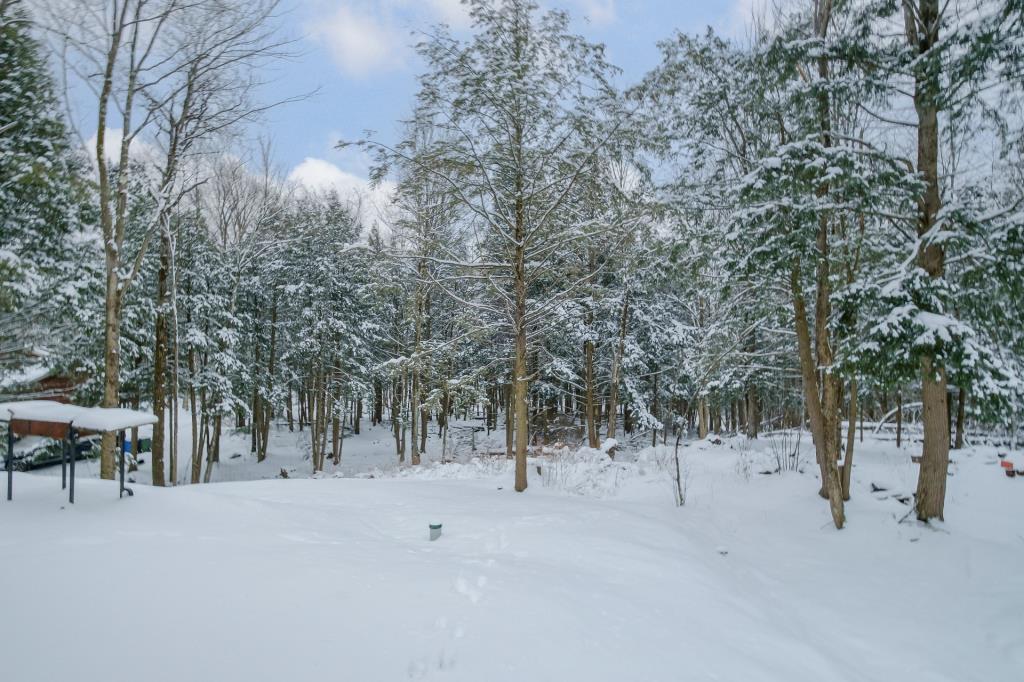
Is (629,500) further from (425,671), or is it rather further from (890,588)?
(425,671)

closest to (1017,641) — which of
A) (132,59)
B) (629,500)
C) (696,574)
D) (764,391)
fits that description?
(696,574)

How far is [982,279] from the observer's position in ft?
21.8

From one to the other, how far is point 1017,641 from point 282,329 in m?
24.4

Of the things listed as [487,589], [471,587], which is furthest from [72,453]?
[487,589]

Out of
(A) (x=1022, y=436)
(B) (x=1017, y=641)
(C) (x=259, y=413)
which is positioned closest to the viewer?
(B) (x=1017, y=641)

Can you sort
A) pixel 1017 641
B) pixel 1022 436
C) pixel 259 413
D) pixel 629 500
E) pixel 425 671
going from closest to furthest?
pixel 425 671 → pixel 1017 641 → pixel 629 500 → pixel 1022 436 → pixel 259 413

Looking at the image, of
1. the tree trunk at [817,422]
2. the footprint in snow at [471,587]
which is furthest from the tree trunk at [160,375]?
the tree trunk at [817,422]

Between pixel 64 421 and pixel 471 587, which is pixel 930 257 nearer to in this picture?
pixel 471 587

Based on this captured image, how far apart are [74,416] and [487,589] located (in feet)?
15.3

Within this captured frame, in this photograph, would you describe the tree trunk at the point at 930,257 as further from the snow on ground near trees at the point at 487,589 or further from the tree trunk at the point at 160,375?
the tree trunk at the point at 160,375

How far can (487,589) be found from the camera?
4.04 metres

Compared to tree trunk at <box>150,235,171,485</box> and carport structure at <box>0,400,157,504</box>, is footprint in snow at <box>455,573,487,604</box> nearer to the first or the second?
carport structure at <box>0,400,157,504</box>

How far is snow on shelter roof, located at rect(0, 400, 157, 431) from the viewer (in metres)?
5.01

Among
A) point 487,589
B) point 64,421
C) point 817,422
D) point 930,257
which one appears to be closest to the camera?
point 487,589
